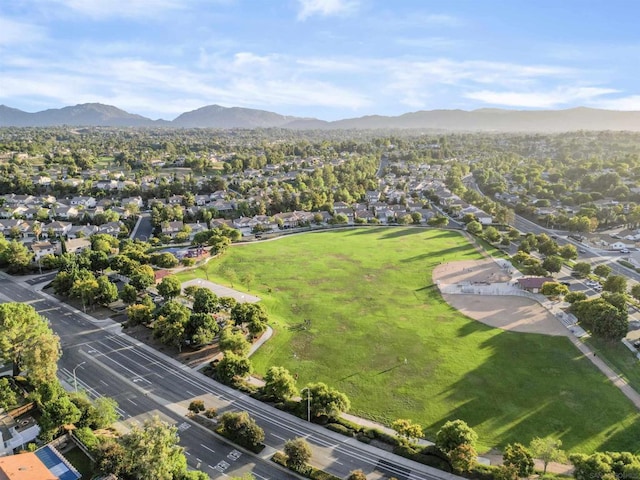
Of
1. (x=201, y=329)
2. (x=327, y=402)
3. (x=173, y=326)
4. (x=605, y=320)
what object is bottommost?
(x=327, y=402)

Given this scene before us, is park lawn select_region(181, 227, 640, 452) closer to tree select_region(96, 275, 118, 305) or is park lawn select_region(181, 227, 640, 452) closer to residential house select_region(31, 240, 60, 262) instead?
tree select_region(96, 275, 118, 305)

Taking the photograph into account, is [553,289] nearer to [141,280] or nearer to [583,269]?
[583,269]

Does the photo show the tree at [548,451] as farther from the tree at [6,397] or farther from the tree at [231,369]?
the tree at [6,397]

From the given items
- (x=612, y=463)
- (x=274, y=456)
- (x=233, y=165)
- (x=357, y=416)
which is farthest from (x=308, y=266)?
(x=233, y=165)

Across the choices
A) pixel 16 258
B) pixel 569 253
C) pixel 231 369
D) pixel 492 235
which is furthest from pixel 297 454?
pixel 492 235

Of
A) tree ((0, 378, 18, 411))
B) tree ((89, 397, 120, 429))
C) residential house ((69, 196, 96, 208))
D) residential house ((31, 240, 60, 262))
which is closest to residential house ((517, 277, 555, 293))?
tree ((89, 397, 120, 429))
